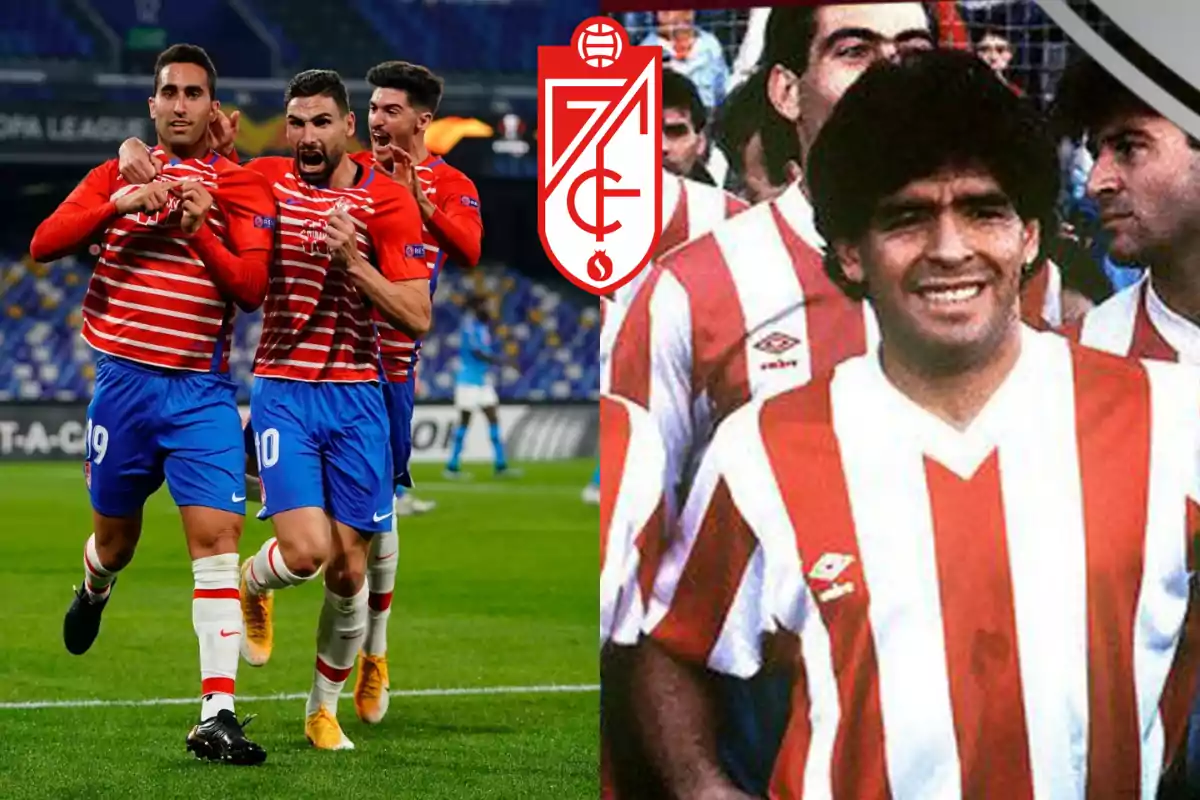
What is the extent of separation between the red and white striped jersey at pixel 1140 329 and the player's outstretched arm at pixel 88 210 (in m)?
2.96

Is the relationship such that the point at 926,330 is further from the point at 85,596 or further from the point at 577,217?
the point at 85,596

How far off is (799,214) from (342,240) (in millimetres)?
2773

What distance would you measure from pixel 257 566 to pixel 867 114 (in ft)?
12.3

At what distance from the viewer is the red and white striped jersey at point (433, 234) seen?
654 centimetres

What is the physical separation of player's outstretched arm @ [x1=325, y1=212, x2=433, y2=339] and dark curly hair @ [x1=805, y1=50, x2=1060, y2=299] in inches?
110

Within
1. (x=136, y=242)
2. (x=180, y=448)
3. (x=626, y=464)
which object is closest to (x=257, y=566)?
(x=180, y=448)

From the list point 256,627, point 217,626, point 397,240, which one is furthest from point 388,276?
point 256,627

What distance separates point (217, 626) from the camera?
5.64 metres

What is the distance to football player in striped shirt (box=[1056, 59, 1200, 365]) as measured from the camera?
2.89 meters

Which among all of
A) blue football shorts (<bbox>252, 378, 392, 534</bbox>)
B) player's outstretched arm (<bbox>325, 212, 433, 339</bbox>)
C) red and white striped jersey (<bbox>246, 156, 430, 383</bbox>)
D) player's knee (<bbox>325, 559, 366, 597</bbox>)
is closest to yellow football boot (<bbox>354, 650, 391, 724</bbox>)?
player's knee (<bbox>325, 559, 366, 597</bbox>)

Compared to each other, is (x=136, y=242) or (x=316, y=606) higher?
(x=136, y=242)

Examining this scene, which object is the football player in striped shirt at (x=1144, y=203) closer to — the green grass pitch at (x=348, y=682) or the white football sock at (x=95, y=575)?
the green grass pitch at (x=348, y=682)

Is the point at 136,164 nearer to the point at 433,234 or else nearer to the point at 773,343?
the point at 433,234

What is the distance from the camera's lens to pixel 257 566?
20.6ft
